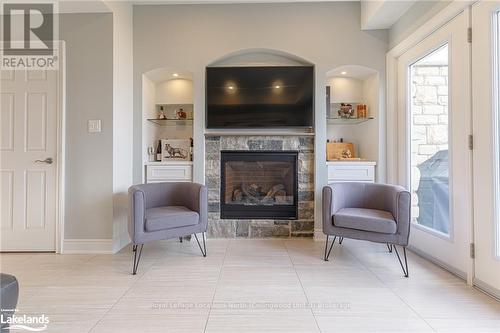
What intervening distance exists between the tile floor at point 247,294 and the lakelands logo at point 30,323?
5 cm

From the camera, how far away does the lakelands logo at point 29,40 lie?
2.85m

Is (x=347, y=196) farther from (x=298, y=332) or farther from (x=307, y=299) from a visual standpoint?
(x=298, y=332)

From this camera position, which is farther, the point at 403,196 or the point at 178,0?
the point at 178,0

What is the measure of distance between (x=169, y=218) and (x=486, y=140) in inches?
99.5

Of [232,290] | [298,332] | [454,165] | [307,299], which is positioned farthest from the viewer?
[454,165]

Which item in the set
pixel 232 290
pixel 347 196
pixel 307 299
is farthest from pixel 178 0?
pixel 307 299

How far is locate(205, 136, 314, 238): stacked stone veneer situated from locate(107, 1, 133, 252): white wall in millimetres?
901

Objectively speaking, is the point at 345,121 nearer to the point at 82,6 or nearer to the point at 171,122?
the point at 171,122

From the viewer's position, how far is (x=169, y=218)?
8.29ft

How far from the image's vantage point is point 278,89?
10.9ft

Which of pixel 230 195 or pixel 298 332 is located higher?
pixel 230 195

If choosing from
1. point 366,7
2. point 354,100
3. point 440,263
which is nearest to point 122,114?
point 354,100

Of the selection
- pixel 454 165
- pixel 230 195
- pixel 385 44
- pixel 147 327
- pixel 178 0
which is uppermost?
pixel 178 0

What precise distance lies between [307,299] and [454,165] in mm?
1610
